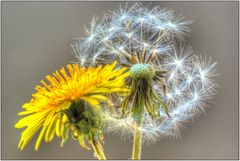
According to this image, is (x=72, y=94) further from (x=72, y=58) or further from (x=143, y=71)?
(x=72, y=58)

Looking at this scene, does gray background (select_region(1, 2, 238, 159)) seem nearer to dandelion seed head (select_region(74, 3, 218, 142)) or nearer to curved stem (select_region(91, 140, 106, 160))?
dandelion seed head (select_region(74, 3, 218, 142))

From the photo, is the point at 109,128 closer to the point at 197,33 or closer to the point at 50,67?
the point at 197,33

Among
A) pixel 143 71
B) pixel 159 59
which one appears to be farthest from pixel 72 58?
pixel 143 71

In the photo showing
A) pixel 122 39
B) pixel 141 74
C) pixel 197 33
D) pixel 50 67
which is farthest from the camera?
pixel 50 67

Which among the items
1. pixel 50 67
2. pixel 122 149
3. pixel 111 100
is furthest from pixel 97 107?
pixel 50 67

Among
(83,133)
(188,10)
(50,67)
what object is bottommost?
(83,133)
